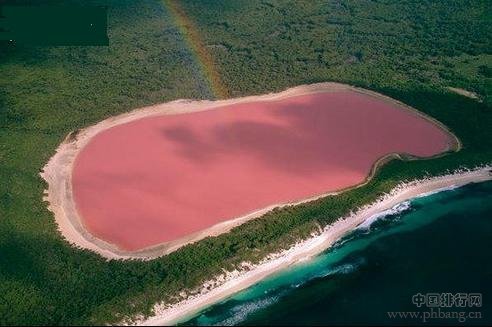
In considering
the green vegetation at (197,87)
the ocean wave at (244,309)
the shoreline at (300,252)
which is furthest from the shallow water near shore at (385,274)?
the green vegetation at (197,87)

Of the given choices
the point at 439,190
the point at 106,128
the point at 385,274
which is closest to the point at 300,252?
the point at 385,274

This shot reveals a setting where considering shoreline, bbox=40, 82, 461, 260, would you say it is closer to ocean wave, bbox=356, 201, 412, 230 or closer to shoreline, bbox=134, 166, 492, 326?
shoreline, bbox=134, 166, 492, 326

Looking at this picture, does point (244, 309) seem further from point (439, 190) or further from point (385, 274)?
point (439, 190)

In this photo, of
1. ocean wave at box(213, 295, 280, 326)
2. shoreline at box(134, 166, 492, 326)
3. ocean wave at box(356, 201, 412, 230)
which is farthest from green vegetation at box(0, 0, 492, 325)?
ocean wave at box(213, 295, 280, 326)

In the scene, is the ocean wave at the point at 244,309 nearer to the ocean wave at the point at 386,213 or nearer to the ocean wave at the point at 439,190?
the ocean wave at the point at 386,213

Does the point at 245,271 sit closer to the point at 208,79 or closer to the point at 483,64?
the point at 208,79

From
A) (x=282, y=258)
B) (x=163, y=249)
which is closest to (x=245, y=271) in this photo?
(x=282, y=258)
